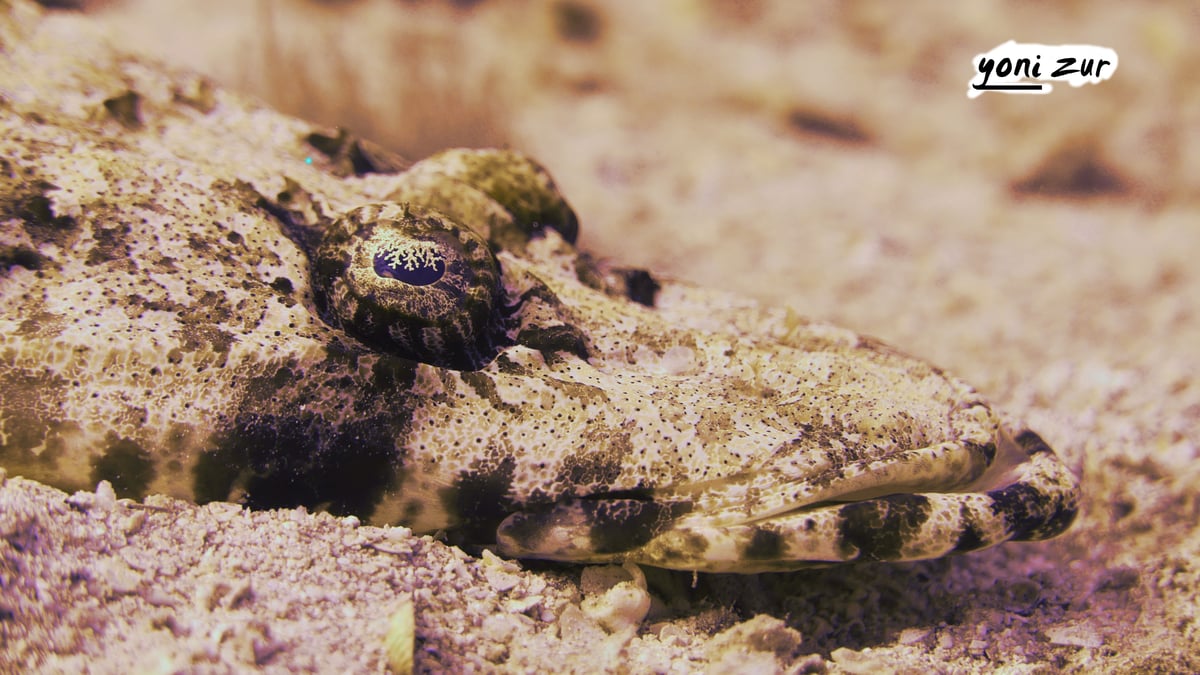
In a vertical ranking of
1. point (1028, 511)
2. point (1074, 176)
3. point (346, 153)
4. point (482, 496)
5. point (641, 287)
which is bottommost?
point (482, 496)

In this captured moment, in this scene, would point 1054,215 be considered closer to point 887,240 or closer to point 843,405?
point 887,240

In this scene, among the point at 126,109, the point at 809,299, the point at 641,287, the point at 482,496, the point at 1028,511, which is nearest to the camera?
the point at 482,496

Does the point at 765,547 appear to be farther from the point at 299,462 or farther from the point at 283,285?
the point at 283,285

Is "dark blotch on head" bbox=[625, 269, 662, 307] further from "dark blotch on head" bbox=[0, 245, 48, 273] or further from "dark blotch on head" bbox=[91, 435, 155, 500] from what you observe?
"dark blotch on head" bbox=[0, 245, 48, 273]

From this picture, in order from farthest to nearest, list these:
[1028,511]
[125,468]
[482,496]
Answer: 1. [1028,511]
2. [482,496]
3. [125,468]

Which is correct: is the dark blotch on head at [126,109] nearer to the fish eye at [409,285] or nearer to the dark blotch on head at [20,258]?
the dark blotch on head at [20,258]

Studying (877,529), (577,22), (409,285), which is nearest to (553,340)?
(409,285)
